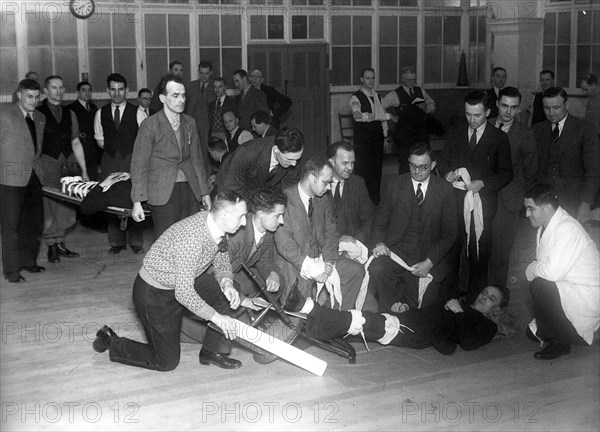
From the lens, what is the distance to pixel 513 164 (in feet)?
19.5

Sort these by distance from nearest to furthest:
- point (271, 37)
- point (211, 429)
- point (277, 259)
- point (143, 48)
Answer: point (211, 429), point (277, 259), point (143, 48), point (271, 37)

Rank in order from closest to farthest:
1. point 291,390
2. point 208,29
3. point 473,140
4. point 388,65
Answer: point 291,390 → point 473,140 → point 208,29 → point 388,65

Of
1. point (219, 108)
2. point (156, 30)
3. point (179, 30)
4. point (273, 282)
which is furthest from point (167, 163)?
point (179, 30)

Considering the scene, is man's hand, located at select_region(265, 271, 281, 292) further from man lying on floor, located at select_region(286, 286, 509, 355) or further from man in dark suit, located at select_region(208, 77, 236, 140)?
Answer: man in dark suit, located at select_region(208, 77, 236, 140)

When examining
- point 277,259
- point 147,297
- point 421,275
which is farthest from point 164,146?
point 421,275

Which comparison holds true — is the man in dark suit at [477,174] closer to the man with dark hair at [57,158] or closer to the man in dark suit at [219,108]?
the man with dark hair at [57,158]

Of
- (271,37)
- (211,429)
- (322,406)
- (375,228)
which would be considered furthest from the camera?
(271,37)

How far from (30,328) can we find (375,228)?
2396mm

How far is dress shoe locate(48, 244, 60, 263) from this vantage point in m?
7.22

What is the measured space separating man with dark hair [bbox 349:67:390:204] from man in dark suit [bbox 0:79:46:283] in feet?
13.3

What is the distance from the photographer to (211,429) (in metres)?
3.98

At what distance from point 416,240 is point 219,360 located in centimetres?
166

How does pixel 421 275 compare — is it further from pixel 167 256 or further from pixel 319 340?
pixel 167 256

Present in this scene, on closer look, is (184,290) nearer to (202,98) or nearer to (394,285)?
(394,285)
